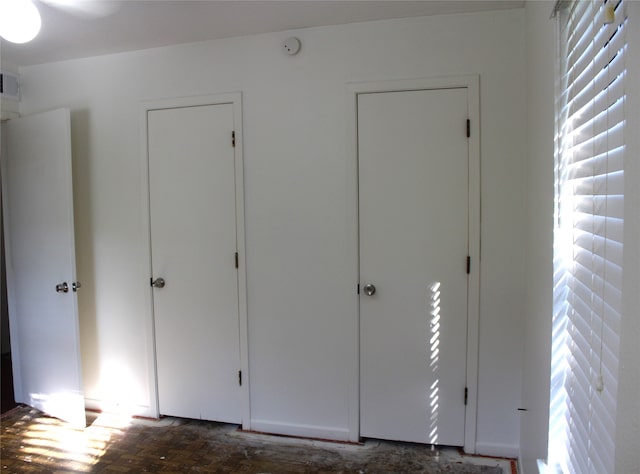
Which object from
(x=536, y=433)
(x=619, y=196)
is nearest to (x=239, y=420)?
(x=536, y=433)

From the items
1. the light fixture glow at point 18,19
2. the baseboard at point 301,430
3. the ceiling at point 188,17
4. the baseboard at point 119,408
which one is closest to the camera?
the light fixture glow at point 18,19

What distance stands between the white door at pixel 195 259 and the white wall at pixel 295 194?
0.12 metres

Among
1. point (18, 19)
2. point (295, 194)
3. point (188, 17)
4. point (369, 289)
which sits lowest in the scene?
point (369, 289)

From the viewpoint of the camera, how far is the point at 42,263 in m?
2.83

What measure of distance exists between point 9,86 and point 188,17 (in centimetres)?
161

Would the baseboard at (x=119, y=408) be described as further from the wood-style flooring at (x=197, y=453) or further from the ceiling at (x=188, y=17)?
the ceiling at (x=188, y=17)

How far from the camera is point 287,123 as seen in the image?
244 centimetres

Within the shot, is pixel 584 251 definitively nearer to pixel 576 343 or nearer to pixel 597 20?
pixel 576 343

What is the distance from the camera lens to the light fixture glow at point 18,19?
67.0 inches

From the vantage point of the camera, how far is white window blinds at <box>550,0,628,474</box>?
82cm

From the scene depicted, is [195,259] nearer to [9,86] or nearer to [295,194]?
[295,194]

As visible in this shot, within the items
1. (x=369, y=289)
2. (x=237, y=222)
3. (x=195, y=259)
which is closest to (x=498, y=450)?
(x=369, y=289)

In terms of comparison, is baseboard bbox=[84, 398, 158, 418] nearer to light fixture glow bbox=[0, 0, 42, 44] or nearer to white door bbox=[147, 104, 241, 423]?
white door bbox=[147, 104, 241, 423]

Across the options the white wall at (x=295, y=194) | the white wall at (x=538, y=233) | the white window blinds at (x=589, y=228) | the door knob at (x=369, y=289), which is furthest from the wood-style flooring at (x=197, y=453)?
the white window blinds at (x=589, y=228)
